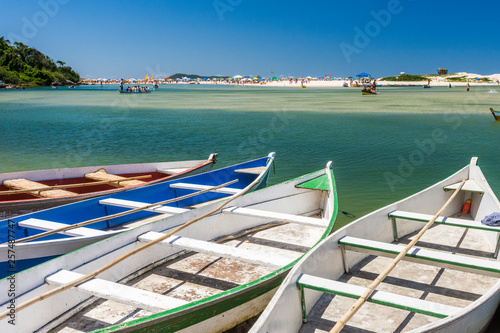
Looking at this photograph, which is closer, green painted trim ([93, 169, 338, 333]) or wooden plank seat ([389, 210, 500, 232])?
green painted trim ([93, 169, 338, 333])

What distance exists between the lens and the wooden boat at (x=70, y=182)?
8305 millimetres

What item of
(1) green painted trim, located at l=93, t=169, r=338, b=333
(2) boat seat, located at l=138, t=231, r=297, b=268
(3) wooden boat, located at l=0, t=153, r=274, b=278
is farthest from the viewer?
(3) wooden boat, located at l=0, t=153, r=274, b=278

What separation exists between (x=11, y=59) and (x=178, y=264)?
5445 inches

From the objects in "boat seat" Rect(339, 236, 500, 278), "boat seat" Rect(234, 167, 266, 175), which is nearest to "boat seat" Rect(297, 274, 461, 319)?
"boat seat" Rect(339, 236, 500, 278)

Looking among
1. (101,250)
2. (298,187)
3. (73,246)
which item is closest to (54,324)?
(101,250)

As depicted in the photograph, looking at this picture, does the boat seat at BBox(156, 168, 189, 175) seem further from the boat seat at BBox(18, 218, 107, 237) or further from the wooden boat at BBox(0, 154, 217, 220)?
the boat seat at BBox(18, 218, 107, 237)

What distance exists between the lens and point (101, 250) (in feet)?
18.4

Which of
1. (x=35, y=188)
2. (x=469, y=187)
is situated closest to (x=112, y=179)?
(x=35, y=188)

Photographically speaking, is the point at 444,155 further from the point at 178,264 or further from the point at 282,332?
the point at 282,332

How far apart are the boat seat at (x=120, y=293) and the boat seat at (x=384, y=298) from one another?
139 centimetres

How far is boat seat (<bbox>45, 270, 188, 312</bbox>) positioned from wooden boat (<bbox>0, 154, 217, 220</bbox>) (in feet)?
12.5

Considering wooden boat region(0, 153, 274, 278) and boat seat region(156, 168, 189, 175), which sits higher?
boat seat region(156, 168, 189, 175)

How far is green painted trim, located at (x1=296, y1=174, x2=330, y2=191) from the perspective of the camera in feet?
29.6

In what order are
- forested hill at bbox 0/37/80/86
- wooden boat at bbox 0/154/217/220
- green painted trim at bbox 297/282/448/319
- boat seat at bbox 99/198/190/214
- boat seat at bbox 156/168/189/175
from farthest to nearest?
forested hill at bbox 0/37/80/86
boat seat at bbox 156/168/189/175
wooden boat at bbox 0/154/217/220
boat seat at bbox 99/198/190/214
green painted trim at bbox 297/282/448/319
